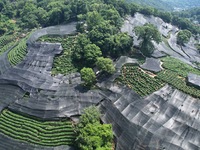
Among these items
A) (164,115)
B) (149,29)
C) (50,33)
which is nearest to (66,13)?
(50,33)

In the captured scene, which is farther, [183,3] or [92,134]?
[183,3]

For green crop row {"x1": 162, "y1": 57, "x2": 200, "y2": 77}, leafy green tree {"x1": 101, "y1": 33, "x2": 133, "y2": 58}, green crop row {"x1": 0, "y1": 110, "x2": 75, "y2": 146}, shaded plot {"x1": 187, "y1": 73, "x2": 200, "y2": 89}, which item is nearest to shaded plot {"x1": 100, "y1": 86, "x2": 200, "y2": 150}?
shaded plot {"x1": 187, "y1": 73, "x2": 200, "y2": 89}

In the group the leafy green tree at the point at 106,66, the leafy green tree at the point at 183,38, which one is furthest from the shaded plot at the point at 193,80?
the leafy green tree at the point at 183,38

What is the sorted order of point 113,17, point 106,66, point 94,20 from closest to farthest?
point 106,66 < point 94,20 < point 113,17

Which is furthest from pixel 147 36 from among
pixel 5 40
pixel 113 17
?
pixel 5 40

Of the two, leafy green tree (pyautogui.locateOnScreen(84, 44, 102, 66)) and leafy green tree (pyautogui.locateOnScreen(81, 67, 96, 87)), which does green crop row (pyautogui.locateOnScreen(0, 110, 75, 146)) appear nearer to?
leafy green tree (pyautogui.locateOnScreen(81, 67, 96, 87))

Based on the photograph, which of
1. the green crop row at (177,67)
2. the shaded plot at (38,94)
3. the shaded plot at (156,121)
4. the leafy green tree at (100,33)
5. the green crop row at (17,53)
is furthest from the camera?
the green crop row at (17,53)

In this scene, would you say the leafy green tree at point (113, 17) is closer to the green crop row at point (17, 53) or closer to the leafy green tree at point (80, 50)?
the leafy green tree at point (80, 50)

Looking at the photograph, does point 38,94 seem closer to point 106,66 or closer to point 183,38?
point 106,66
